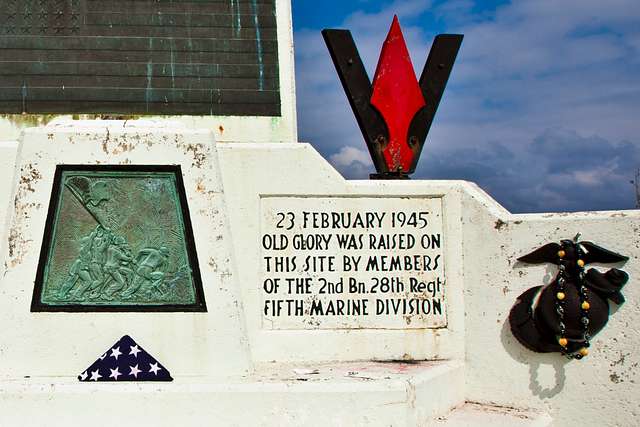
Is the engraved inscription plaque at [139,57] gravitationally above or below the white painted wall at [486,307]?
above

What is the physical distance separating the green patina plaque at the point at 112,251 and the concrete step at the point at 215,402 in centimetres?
58

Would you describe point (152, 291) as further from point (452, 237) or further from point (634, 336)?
point (634, 336)

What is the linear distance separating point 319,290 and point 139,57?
101 inches

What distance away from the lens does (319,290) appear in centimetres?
623

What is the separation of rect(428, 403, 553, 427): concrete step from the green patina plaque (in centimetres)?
196

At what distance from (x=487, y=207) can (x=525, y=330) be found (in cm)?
99

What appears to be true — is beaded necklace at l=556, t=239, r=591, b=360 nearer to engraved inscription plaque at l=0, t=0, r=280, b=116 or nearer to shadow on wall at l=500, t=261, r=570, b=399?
shadow on wall at l=500, t=261, r=570, b=399

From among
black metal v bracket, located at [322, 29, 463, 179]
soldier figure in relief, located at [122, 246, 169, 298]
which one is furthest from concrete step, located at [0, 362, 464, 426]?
black metal v bracket, located at [322, 29, 463, 179]

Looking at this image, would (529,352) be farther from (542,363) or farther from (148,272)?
(148,272)

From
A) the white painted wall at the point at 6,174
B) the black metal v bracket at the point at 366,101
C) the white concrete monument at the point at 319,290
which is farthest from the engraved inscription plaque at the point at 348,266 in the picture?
the white painted wall at the point at 6,174

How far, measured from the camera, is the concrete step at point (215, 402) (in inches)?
Result: 199

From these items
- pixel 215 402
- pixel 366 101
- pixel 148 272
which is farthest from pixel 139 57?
pixel 215 402

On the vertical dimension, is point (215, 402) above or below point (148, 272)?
below

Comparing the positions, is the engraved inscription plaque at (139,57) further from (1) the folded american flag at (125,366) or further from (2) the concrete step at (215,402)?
(2) the concrete step at (215,402)
